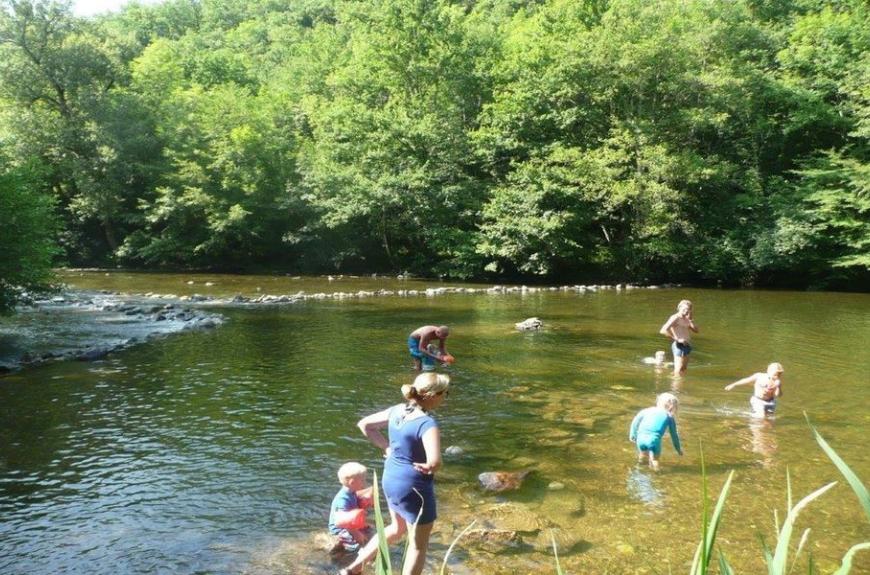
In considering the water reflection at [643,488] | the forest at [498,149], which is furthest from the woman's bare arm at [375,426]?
the forest at [498,149]

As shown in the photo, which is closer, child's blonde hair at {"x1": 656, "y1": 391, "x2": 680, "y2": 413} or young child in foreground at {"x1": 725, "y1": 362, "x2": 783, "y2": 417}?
child's blonde hair at {"x1": 656, "y1": 391, "x2": 680, "y2": 413}

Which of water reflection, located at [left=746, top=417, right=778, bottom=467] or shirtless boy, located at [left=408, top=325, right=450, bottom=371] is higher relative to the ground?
shirtless boy, located at [left=408, top=325, right=450, bottom=371]

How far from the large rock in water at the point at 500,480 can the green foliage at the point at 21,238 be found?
38.4 feet

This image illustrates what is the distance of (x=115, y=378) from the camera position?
12.4 m

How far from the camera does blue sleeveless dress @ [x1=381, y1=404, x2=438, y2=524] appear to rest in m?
4.68

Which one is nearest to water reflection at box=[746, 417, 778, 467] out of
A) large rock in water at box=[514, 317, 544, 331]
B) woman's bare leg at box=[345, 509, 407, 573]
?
woman's bare leg at box=[345, 509, 407, 573]

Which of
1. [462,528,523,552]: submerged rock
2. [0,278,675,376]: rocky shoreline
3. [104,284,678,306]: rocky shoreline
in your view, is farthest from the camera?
[104,284,678,306]: rocky shoreline

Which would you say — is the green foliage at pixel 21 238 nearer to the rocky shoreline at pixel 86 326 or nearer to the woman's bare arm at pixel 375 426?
the rocky shoreline at pixel 86 326

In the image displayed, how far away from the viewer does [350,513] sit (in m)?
5.98

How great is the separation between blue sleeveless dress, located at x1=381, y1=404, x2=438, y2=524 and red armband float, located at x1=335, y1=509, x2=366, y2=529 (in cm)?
126

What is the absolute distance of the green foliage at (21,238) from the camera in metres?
14.0

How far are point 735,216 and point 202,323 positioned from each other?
26.3 m

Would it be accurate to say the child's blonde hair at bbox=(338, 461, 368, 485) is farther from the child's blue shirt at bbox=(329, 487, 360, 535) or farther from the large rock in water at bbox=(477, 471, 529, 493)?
the large rock in water at bbox=(477, 471, 529, 493)

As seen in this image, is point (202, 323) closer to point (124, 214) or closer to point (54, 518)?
point (54, 518)
